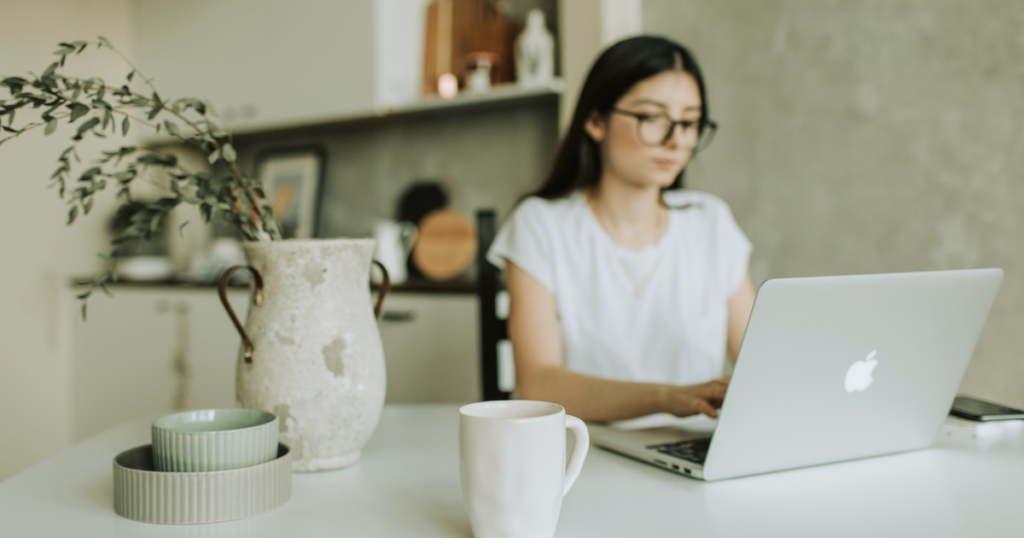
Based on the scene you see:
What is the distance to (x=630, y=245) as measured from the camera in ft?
4.86

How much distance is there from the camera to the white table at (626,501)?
1.84 feet

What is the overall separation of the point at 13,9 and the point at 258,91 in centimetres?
181

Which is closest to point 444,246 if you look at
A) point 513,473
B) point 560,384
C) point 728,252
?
point 728,252

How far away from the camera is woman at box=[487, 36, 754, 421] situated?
132 cm

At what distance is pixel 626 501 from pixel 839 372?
25cm

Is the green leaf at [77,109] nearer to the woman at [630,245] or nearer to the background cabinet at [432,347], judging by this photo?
the woman at [630,245]

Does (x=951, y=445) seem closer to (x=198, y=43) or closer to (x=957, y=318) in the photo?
(x=957, y=318)

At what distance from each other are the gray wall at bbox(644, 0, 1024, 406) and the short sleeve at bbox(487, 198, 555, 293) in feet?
2.74

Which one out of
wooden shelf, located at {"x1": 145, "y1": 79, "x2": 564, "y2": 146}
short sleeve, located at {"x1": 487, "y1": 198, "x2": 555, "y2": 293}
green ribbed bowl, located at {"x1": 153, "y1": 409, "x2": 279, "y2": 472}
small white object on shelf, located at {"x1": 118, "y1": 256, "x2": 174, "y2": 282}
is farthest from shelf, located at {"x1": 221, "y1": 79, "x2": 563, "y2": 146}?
green ribbed bowl, located at {"x1": 153, "y1": 409, "x2": 279, "y2": 472}

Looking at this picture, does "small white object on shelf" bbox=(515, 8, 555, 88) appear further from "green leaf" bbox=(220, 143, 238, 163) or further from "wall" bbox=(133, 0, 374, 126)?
"green leaf" bbox=(220, 143, 238, 163)

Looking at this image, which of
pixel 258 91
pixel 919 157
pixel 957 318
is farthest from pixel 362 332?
pixel 258 91

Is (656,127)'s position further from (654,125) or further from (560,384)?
(560,384)

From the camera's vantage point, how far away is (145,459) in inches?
26.2

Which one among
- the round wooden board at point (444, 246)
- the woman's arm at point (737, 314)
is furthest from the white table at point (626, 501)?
the round wooden board at point (444, 246)
